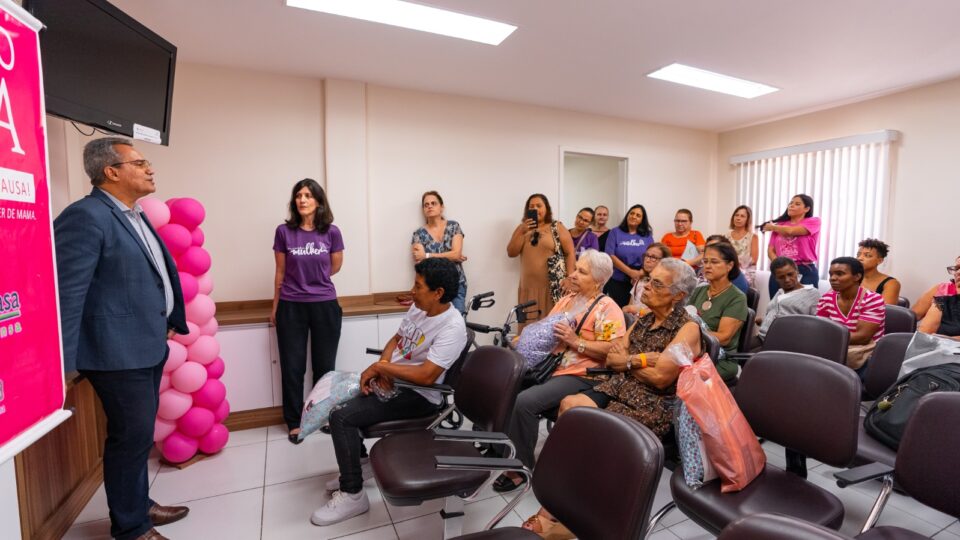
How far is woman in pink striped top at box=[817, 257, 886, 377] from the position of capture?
2.69 m

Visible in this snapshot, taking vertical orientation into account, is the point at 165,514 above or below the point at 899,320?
below

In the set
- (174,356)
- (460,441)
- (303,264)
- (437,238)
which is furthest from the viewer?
(437,238)

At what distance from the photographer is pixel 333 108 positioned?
3.82 metres

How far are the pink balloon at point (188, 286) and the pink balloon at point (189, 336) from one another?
6.0 inches

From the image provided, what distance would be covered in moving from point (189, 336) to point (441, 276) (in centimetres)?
157

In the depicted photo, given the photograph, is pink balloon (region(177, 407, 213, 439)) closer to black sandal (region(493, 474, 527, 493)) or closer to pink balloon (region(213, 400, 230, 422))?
pink balloon (region(213, 400, 230, 422))

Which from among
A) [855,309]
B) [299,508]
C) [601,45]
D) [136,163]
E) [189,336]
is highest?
[601,45]

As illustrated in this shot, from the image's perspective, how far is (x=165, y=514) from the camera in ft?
7.04

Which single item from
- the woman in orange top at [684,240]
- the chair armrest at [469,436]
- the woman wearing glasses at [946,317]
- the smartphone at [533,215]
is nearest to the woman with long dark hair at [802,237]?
the woman in orange top at [684,240]

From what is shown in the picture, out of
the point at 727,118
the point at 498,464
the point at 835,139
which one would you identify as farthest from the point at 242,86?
the point at 835,139

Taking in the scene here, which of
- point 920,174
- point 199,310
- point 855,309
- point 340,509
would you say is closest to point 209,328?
point 199,310

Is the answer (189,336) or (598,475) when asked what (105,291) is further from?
(598,475)

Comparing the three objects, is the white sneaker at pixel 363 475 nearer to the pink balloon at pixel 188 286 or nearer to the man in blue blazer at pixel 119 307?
the man in blue blazer at pixel 119 307

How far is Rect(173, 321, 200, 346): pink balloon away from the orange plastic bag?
252 cm
